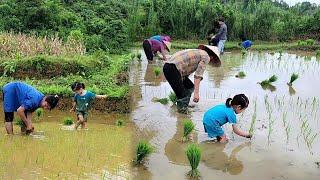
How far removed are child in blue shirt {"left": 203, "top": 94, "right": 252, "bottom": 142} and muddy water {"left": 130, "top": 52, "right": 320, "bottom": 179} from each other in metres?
0.17

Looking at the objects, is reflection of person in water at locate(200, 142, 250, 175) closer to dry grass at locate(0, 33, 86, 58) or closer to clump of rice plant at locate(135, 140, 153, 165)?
clump of rice plant at locate(135, 140, 153, 165)

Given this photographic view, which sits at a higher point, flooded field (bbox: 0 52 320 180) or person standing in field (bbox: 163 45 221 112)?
person standing in field (bbox: 163 45 221 112)

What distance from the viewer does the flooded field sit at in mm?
5594

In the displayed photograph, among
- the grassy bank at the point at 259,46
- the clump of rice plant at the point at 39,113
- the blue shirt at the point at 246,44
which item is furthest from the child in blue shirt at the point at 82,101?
the blue shirt at the point at 246,44

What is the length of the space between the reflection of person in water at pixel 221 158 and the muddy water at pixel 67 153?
103 centimetres

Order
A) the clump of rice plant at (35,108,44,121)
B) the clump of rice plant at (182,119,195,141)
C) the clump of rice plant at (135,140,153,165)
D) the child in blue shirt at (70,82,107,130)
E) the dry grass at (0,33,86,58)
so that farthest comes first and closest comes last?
1. the dry grass at (0,33,86,58)
2. the clump of rice plant at (35,108,44,121)
3. the child in blue shirt at (70,82,107,130)
4. the clump of rice plant at (182,119,195,141)
5. the clump of rice plant at (135,140,153,165)

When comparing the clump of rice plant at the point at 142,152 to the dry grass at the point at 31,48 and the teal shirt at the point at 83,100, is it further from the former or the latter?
the dry grass at the point at 31,48

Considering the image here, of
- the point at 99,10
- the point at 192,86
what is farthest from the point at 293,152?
the point at 99,10

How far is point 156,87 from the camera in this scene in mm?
10680

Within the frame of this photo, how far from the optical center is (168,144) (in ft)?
22.1

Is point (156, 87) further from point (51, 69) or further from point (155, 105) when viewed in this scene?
point (51, 69)

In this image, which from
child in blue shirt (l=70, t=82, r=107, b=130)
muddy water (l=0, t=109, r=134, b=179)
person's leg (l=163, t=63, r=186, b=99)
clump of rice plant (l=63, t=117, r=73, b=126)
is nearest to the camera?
muddy water (l=0, t=109, r=134, b=179)

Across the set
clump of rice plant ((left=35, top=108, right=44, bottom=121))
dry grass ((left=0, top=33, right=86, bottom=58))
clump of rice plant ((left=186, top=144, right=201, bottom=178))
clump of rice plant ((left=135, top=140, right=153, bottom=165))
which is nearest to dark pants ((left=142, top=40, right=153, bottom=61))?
dry grass ((left=0, top=33, right=86, bottom=58))

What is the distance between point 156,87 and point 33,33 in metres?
5.79
